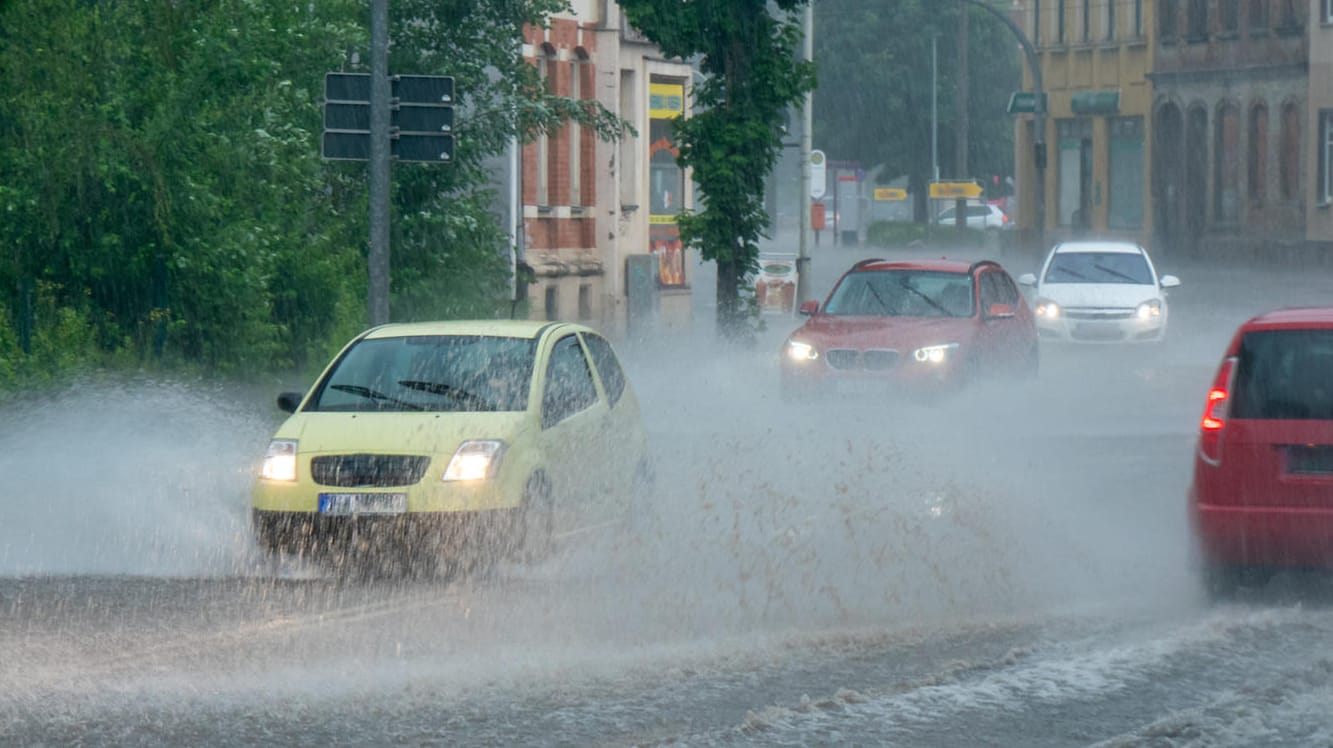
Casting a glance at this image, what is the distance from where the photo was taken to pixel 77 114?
17281 mm

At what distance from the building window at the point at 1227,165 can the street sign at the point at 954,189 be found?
18.2 meters

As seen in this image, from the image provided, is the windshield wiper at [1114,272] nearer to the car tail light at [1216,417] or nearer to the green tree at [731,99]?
the green tree at [731,99]

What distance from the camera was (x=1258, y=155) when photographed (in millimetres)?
61781

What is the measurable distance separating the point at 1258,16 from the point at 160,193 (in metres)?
49.9

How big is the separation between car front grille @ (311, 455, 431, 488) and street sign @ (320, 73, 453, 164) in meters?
6.07

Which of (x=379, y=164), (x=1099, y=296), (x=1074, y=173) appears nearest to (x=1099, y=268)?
(x=1099, y=296)

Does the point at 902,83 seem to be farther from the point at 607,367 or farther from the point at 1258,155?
the point at 607,367

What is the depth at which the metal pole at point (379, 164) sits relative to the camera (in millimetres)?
16562

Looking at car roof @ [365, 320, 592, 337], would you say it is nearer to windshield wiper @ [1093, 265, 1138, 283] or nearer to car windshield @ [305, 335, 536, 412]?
car windshield @ [305, 335, 536, 412]

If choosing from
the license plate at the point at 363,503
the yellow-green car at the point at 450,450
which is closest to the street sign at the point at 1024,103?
the yellow-green car at the point at 450,450

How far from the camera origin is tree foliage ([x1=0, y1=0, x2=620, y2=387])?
17.2 meters

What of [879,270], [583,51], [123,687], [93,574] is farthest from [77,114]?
[583,51]

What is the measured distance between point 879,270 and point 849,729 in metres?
14.7

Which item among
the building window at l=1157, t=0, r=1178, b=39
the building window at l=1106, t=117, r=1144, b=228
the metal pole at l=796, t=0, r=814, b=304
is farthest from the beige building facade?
the building window at l=1106, t=117, r=1144, b=228
